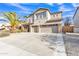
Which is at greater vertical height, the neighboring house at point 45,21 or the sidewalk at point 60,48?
the neighboring house at point 45,21

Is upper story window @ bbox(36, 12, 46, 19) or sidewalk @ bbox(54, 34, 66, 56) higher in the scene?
upper story window @ bbox(36, 12, 46, 19)

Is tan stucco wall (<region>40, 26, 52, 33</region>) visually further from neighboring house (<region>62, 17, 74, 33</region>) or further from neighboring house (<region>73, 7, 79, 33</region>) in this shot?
neighboring house (<region>73, 7, 79, 33</region>)

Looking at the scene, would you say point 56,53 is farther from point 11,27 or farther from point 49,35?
point 11,27

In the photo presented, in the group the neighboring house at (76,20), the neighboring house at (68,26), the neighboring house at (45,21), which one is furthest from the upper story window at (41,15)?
the neighboring house at (76,20)

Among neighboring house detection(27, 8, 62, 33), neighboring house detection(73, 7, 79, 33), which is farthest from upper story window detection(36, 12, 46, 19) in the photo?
neighboring house detection(73, 7, 79, 33)

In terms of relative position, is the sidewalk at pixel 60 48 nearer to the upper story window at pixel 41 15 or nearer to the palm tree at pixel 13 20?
the upper story window at pixel 41 15

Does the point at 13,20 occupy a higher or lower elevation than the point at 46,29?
higher

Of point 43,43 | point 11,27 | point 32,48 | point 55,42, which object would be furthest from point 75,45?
point 11,27

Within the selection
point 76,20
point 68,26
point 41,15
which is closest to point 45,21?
point 41,15

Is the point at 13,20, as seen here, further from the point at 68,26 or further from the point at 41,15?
the point at 68,26
